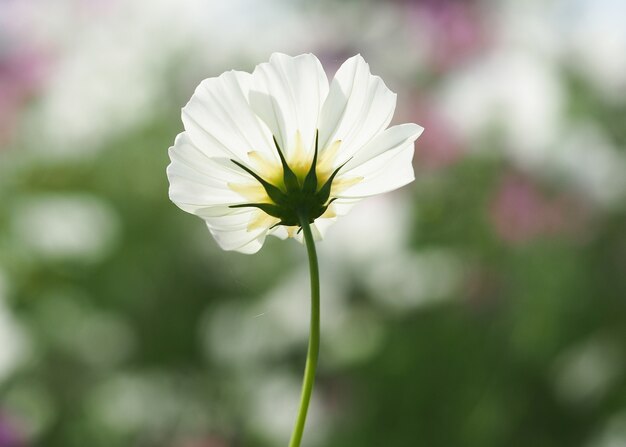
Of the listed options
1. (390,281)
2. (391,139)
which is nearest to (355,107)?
(391,139)

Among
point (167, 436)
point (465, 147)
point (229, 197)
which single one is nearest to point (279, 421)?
point (167, 436)

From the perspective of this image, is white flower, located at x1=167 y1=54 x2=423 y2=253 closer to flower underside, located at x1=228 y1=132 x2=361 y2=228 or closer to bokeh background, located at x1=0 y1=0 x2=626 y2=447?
flower underside, located at x1=228 y1=132 x2=361 y2=228

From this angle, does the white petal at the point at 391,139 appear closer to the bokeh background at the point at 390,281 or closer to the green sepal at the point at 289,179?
the green sepal at the point at 289,179

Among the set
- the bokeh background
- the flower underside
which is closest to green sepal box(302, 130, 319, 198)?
the flower underside

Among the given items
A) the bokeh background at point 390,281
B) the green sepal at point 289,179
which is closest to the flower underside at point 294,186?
the green sepal at point 289,179

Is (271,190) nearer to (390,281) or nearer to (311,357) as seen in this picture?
(311,357)
